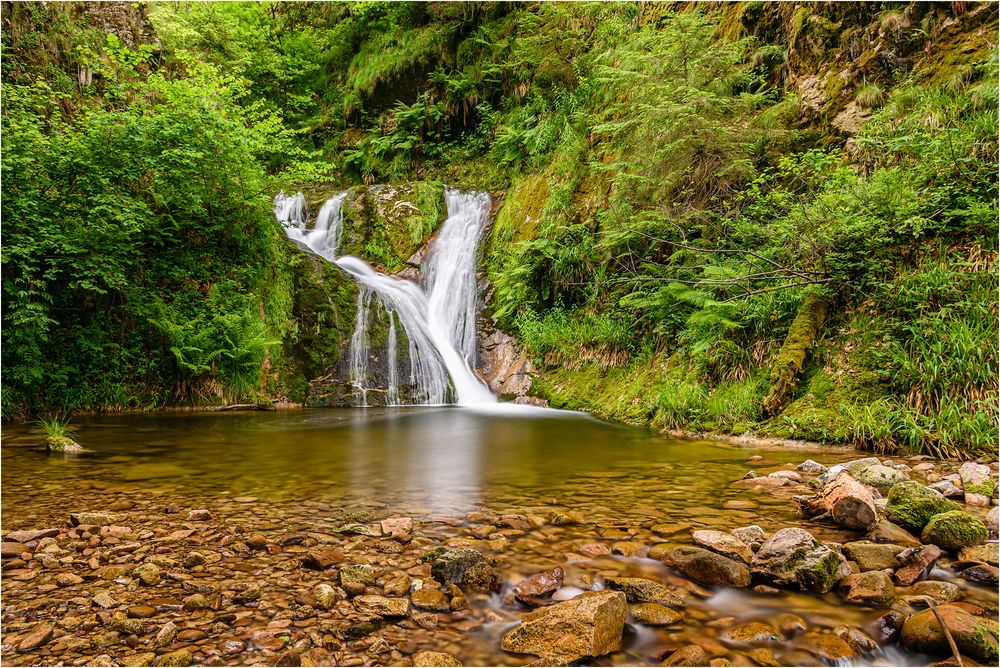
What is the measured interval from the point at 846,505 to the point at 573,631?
2123 millimetres

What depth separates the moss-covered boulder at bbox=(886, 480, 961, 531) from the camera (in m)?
2.97

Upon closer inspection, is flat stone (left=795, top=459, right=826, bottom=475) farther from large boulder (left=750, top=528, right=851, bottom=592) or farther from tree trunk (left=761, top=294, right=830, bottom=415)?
large boulder (left=750, top=528, right=851, bottom=592)

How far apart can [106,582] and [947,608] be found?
12.4 feet

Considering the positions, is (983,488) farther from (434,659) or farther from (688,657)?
(434,659)

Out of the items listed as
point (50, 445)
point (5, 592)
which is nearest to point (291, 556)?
point (5, 592)

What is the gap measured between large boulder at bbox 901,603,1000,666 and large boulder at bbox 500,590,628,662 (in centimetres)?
110

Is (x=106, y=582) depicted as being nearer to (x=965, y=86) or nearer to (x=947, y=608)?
(x=947, y=608)

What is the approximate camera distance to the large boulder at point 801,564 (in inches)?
94.5

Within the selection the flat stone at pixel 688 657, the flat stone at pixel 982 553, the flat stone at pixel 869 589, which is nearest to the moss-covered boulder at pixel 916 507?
the flat stone at pixel 982 553

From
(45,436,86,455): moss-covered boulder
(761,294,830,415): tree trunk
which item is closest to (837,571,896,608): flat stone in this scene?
(761,294,830,415): tree trunk

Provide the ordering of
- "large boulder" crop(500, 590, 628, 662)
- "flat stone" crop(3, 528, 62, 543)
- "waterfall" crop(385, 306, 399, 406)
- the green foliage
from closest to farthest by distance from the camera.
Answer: "large boulder" crop(500, 590, 628, 662), "flat stone" crop(3, 528, 62, 543), the green foliage, "waterfall" crop(385, 306, 399, 406)

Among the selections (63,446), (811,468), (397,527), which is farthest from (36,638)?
(811,468)

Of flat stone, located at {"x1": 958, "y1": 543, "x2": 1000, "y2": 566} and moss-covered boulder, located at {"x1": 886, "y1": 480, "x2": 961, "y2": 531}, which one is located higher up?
moss-covered boulder, located at {"x1": 886, "y1": 480, "x2": 961, "y2": 531}

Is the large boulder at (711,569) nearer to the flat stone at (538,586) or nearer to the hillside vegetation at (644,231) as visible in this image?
the flat stone at (538,586)
